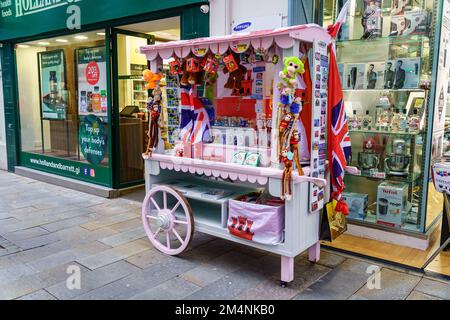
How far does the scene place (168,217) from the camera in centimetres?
363

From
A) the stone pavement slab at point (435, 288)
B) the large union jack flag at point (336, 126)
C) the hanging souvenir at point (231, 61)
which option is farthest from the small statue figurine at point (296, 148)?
the stone pavement slab at point (435, 288)

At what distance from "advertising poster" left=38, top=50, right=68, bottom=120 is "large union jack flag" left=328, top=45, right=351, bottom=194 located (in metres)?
4.95

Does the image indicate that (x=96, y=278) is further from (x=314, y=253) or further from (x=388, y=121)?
(x=388, y=121)

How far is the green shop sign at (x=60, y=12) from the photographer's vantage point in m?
4.98

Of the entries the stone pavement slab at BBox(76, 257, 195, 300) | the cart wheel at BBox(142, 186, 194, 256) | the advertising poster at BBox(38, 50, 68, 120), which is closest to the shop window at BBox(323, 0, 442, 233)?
the cart wheel at BBox(142, 186, 194, 256)

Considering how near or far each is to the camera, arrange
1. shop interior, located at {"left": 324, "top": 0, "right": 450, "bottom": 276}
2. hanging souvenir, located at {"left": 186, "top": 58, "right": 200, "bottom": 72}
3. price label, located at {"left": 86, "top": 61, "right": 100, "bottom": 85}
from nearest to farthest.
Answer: hanging souvenir, located at {"left": 186, "top": 58, "right": 200, "bottom": 72}
shop interior, located at {"left": 324, "top": 0, "right": 450, "bottom": 276}
price label, located at {"left": 86, "top": 61, "right": 100, "bottom": 85}

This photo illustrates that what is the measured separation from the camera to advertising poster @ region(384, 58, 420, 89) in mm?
3807

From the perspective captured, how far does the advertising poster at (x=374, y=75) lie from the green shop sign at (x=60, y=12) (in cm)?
201

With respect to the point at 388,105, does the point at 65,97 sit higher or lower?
higher

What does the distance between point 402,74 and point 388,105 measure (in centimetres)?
35

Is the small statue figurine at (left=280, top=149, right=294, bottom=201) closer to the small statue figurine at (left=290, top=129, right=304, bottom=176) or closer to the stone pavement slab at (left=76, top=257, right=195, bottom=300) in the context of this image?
the small statue figurine at (left=290, top=129, right=304, bottom=176)

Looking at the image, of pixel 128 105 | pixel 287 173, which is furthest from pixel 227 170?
pixel 128 105
